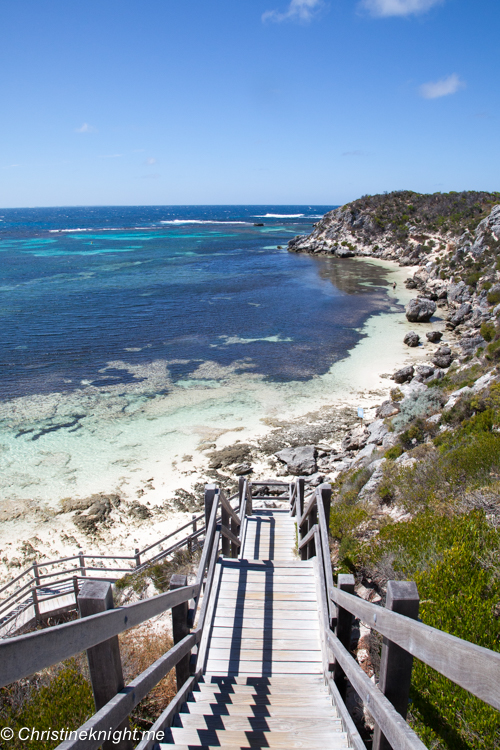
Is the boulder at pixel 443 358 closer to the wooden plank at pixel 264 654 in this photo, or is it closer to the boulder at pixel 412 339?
the boulder at pixel 412 339

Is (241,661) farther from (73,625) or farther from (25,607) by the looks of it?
(25,607)

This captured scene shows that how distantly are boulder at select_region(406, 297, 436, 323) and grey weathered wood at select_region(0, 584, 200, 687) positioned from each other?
3543 centimetres

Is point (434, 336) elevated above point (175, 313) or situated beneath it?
situated beneath

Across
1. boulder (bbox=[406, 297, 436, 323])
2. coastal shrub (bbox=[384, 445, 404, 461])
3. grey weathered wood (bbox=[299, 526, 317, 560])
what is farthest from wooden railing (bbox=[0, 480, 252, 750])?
boulder (bbox=[406, 297, 436, 323])

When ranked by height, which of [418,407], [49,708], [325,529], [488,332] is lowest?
[418,407]

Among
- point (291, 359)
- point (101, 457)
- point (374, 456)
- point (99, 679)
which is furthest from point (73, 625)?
point (291, 359)

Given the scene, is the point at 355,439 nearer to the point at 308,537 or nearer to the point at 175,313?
the point at 308,537

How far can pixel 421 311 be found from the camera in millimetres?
34344

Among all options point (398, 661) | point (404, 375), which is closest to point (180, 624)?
point (398, 661)

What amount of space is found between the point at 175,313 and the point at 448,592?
35958 millimetres

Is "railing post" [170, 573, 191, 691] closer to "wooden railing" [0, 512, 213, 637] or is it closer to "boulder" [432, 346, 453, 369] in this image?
"wooden railing" [0, 512, 213, 637]

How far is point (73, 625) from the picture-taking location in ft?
5.57

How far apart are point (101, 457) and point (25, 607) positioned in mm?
8070

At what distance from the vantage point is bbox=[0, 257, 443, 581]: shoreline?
12.8 metres
